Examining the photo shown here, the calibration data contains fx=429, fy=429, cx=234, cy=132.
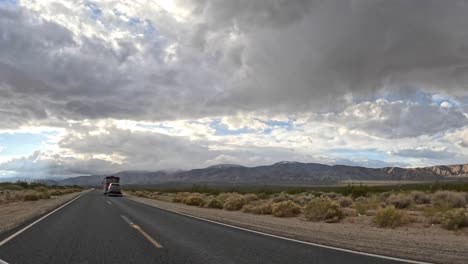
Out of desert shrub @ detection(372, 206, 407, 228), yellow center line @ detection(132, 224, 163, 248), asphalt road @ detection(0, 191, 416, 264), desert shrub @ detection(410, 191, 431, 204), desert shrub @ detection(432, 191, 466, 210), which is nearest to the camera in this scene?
asphalt road @ detection(0, 191, 416, 264)

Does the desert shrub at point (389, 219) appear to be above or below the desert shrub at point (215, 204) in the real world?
below

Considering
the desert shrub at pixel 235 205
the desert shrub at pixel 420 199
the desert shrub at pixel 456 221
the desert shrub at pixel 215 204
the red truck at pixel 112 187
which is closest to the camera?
the desert shrub at pixel 456 221

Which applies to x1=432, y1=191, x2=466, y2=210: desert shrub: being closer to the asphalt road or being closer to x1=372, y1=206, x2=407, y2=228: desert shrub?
x1=372, y1=206, x2=407, y2=228: desert shrub

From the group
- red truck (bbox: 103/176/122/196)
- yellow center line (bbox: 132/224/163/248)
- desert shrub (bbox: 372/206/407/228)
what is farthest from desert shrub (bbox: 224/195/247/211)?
red truck (bbox: 103/176/122/196)

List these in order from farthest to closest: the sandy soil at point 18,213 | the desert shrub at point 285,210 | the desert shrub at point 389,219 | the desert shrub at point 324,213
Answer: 1. the desert shrub at point 285,210
2. the desert shrub at point 324,213
3. the sandy soil at point 18,213
4. the desert shrub at point 389,219

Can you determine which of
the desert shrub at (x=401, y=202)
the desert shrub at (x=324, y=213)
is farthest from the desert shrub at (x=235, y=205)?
the desert shrub at (x=401, y=202)

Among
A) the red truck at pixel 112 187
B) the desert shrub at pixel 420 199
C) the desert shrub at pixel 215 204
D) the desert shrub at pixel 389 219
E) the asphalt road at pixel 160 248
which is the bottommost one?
the asphalt road at pixel 160 248

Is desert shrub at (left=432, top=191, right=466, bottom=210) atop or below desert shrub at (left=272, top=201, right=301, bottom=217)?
atop

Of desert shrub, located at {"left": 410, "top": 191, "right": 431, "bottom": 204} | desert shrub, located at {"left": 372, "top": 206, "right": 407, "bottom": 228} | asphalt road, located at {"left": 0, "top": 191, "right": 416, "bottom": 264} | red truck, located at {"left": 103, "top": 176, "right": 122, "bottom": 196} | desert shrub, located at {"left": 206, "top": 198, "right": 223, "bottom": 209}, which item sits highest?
red truck, located at {"left": 103, "top": 176, "right": 122, "bottom": 196}

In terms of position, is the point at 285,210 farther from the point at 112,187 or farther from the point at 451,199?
the point at 112,187

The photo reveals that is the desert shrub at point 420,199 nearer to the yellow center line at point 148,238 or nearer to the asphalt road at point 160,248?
the asphalt road at point 160,248

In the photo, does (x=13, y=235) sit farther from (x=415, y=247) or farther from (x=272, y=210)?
(x=272, y=210)

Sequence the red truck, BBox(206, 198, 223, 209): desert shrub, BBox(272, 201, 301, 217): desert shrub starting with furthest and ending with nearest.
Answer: the red truck
BBox(206, 198, 223, 209): desert shrub
BBox(272, 201, 301, 217): desert shrub

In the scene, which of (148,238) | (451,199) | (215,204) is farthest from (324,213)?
(215,204)
